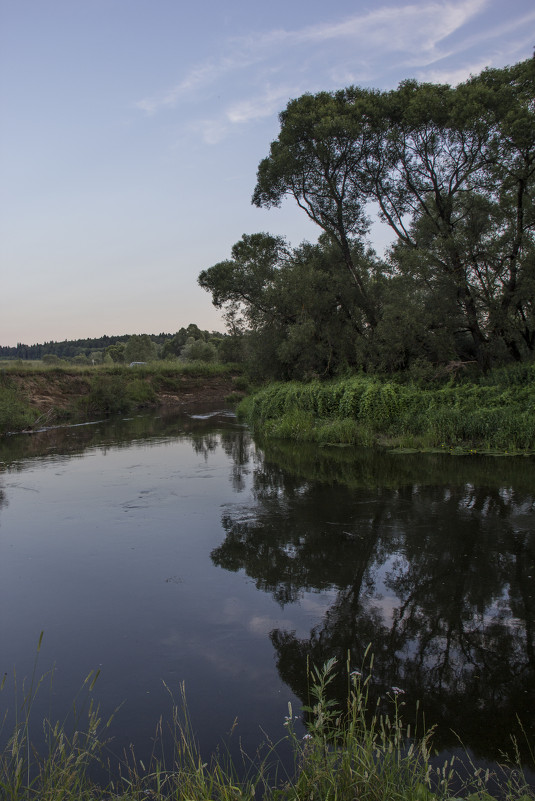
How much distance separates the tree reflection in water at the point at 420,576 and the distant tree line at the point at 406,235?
7867 mm

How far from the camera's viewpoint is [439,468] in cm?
1261

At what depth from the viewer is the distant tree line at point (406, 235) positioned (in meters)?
17.9

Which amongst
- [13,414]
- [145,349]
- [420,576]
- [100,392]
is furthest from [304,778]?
[145,349]

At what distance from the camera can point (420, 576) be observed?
6551 millimetres

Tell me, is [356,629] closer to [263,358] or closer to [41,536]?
[41,536]

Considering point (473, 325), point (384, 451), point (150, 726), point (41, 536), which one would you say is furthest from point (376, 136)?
point (150, 726)

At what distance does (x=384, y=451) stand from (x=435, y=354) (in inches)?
242

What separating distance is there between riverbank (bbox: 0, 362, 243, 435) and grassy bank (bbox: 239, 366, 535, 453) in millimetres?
13646

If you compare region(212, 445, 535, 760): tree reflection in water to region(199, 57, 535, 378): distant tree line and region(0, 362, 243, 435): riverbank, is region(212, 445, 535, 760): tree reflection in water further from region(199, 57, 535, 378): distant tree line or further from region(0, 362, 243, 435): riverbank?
region(0, 362, 243, 435): riverbank

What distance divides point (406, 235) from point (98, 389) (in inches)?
774

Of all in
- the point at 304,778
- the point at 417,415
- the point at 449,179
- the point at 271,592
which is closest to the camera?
the point at 304,778

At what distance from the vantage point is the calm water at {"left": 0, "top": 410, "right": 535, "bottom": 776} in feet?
14.1

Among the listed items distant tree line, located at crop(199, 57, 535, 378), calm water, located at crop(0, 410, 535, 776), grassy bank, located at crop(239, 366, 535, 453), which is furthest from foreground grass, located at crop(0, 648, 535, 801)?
distant tree line, located at crop(199, 57, 535, 378)

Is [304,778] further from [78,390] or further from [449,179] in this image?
[78,390]
